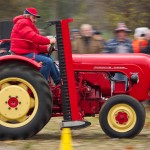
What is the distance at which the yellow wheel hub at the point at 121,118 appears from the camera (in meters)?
9.52

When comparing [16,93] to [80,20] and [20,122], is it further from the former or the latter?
[80,20]

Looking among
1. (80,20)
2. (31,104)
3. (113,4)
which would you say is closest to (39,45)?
(31,104)

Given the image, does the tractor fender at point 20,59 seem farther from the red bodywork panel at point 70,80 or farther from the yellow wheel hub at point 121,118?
the yellow wheel hub at point 121,118

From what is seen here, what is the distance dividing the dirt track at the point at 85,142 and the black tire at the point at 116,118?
0.40 ft

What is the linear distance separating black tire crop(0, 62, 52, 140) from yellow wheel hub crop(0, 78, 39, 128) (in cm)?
5

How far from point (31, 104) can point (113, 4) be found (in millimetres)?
13785

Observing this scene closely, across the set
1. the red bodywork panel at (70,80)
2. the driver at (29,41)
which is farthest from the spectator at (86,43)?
the red bodywork panel at (70,80)

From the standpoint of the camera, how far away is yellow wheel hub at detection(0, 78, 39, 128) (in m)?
9.46

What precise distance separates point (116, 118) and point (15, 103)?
4.84ft

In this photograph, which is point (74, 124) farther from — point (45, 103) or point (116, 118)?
point (116, 118)

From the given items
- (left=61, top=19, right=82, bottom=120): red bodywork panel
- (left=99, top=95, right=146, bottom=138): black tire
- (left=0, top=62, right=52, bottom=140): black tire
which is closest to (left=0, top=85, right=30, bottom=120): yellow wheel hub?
(left=0, top=62, right=52, bottom=140): black tire

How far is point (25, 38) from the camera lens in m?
9.59

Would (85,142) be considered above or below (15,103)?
below

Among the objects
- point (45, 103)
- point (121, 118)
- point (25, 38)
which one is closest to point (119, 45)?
point (121, 118)
